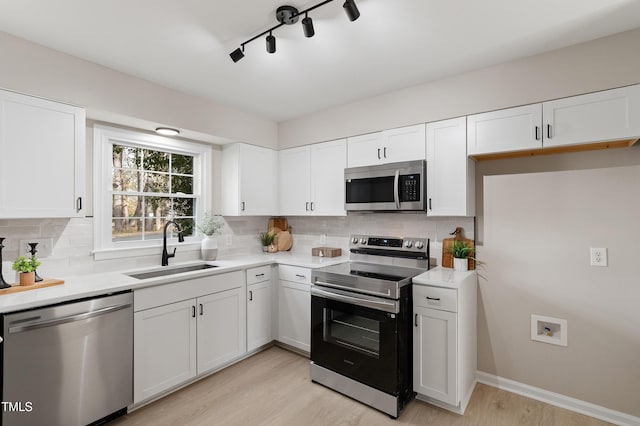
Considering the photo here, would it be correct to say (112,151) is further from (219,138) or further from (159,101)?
(219,138)

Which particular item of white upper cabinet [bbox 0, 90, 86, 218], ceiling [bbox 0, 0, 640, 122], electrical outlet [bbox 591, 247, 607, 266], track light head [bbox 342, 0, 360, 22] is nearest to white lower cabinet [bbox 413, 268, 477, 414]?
electrical outlet [bbox 591, 247, 607, 266]

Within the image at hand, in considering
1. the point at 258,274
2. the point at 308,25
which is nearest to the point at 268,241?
the point at 258,274

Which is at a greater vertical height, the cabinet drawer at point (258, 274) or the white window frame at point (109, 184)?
the white window frame at point (109, 184)

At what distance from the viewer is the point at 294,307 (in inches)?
125

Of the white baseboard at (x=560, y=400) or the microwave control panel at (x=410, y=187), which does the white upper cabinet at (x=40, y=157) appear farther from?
the white baseboard at (x=560, y=400)

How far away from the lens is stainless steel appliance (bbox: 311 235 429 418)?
7.47ft

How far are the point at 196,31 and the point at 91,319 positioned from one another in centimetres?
194

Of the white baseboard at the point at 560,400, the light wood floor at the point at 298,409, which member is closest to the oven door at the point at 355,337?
the light wood floor at the point at 298,409

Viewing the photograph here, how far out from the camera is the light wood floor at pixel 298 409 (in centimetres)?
219

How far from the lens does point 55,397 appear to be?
6.15 ft

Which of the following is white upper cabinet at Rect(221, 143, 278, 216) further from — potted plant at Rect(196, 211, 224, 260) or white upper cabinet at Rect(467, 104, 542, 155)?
white upper cabinet at Rect(467, 104, 542, 155)

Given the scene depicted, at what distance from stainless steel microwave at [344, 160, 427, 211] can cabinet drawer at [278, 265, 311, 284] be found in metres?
0.76

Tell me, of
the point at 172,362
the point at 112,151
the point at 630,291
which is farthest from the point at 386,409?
the point at 112,151

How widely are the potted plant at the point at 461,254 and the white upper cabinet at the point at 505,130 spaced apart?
771mm
